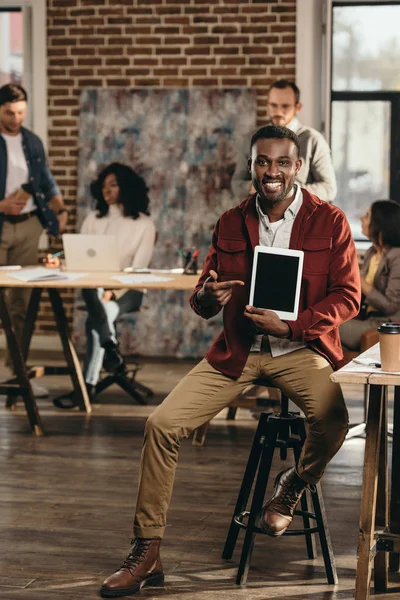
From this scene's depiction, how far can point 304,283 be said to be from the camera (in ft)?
10.8

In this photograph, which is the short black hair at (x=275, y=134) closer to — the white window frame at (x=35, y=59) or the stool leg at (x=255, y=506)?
the stool leg at (x=255, y=506)

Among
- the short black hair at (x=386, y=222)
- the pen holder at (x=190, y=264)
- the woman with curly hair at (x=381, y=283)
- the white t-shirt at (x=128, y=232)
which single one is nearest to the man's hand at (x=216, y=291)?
the woman with curly hair at (x=381, y=283)

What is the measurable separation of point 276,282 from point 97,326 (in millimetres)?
2868

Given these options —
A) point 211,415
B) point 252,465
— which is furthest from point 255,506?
point 211,415

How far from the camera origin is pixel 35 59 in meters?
7.57

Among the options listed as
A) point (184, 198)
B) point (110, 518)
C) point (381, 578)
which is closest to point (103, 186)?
point (184, 198)

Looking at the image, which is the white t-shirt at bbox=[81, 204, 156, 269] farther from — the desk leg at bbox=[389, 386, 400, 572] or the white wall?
the desk leg at bbox=[389, 386, 400, 572]

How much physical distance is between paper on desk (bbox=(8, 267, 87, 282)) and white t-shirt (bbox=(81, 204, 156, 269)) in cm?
55

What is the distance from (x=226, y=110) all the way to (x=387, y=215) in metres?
2.53

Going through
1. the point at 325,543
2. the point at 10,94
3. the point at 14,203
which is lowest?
the point at 325,543

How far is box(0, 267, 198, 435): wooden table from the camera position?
5.20 metres

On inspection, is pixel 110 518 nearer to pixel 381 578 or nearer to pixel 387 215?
pixel 381 578

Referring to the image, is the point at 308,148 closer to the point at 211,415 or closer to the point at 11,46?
the point at 211,415

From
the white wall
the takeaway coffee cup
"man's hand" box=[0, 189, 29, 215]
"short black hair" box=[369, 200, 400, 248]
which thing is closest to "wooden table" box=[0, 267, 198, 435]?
"man's hand" box=[0, 189, 29, 215]
